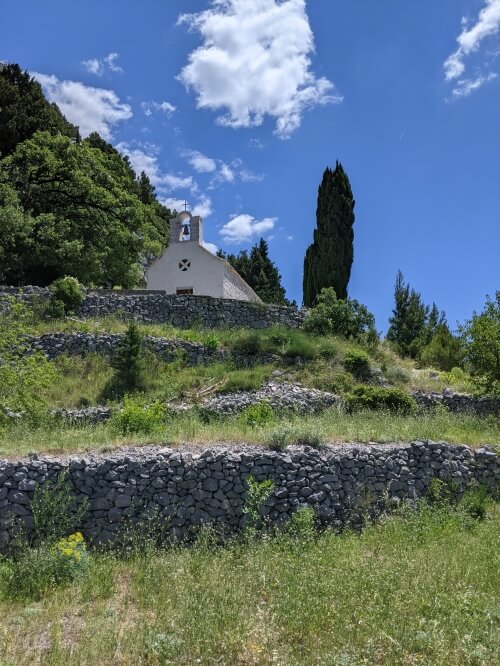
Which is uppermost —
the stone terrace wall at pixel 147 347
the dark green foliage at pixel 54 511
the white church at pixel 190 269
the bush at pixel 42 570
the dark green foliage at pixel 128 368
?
the white church at pixel 190 269

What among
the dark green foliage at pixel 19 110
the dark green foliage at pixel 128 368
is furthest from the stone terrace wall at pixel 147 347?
the dark green foliage at pixel 19 110

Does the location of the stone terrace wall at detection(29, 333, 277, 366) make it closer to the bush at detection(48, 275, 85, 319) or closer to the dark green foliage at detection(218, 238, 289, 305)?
the bush at detection(48, 275, 85, 319)

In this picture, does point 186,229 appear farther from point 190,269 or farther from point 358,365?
point 358,365

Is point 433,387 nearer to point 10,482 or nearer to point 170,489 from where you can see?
point 170,489

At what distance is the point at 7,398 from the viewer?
11.5 m

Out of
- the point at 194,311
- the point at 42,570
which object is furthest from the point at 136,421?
the point at 194,311

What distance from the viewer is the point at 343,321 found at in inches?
814

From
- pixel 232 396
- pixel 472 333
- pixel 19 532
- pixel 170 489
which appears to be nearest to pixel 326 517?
pixel 170 489

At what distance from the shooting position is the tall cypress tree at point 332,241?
96.3 ft

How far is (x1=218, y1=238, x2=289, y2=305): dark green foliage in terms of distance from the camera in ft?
150

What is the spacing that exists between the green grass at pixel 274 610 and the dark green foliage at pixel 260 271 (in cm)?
3751

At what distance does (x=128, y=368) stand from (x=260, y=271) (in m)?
31.4

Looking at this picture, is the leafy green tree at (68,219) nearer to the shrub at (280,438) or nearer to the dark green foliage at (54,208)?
the dark green foliage at (54,208)

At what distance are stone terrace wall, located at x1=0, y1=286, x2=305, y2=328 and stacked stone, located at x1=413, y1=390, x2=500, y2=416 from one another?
6547 mm
